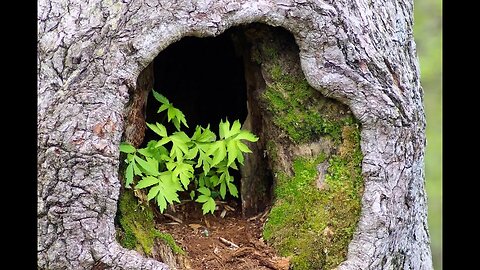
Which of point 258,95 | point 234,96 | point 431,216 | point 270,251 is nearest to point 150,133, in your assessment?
point 234,96

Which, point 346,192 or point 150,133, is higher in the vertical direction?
point 150,133

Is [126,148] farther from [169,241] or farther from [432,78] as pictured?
[432,78]

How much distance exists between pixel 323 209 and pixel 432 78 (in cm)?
573

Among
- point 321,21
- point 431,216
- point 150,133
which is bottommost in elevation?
point 431,216

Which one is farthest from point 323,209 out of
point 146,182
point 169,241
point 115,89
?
point 115,89

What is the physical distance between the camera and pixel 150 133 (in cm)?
390

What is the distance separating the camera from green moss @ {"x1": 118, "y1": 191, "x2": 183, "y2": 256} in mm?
2816

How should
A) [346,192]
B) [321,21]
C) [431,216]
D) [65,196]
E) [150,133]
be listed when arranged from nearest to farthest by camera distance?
1. [65,196]
2. [321,21]
3. [346,192]
4. [150,133]
5. [431,216]

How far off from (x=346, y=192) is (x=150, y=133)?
153 cm

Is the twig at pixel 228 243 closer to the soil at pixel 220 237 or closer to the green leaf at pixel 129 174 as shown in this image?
the soil at pixel 220 237

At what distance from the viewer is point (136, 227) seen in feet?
9.42

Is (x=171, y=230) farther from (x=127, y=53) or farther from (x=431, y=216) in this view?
(x=431, y=216)

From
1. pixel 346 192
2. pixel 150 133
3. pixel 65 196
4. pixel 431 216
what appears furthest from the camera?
pixel 431 216

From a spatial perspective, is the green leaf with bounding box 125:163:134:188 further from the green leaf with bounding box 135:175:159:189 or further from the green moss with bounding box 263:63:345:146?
the green moss with bounding box 263:63:345:146
